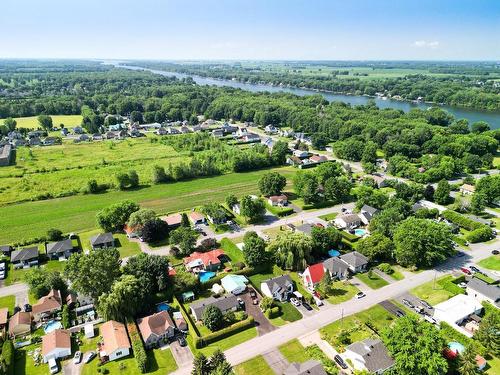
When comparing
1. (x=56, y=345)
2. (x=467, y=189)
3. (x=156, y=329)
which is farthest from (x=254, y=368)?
(x=467, y=189)

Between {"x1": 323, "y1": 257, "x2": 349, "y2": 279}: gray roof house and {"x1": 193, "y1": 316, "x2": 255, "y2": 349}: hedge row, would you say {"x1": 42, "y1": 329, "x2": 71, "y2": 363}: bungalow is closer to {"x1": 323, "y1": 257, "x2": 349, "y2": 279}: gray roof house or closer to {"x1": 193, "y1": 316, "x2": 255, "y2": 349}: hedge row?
{"x1": 193, "y1": 316, "x2": 255, "y2": 349}: hedge row

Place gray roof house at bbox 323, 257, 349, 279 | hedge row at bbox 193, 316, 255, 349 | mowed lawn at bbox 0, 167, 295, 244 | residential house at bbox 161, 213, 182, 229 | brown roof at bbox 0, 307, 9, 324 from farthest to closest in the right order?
mowed lawn at bbox 0, 167, 295, 244 → residential house at bbox 161, 213, 182, 229 → gray roof house at bbox 323, 257, 349, 279 → brown roof at bbox 0, 307, 9, 324 → hedge row at bbox 193, 316, 255, 349

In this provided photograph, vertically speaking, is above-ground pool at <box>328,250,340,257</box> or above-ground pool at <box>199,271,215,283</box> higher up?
Result: above-ground pool at <box>328,250,340,257</box>

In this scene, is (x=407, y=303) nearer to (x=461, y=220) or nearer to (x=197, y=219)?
(x=461, y=220)

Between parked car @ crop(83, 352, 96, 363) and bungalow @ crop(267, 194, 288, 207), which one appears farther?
bungalow @ crop(267, 194, 288, 207)

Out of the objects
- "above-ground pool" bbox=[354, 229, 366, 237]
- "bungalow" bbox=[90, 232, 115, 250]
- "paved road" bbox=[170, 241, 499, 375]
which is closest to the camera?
"paved road" bbox=[170, 241, 499, 375]

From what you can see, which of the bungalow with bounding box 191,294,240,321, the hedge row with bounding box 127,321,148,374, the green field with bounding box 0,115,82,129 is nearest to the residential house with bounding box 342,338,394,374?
the bungalow with bounding box 191,294,240,321

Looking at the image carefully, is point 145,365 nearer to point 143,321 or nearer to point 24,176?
point 143,321
